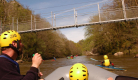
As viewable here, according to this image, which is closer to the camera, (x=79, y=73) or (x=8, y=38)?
(x=8, y=38)

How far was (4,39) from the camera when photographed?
4.56 ft

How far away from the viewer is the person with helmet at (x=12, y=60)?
1.18m

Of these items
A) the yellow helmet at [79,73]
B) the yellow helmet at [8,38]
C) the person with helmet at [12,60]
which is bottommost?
the yellow helmet at [79,73]

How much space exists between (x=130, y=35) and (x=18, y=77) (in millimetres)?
25887

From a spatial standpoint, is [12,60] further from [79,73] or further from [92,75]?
[92,75]

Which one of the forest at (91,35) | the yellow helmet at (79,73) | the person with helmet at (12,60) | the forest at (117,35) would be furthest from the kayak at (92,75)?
the forest at (117,35)

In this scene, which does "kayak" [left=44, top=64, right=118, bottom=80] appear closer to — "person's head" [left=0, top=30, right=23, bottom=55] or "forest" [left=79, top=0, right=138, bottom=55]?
"person's head" [left=0, top=30, right=23, bottom=55]

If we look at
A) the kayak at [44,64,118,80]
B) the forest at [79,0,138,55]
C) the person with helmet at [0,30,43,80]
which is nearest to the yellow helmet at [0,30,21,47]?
the person with helmet at [0,30,43,80]

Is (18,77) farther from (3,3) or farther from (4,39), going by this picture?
(3,3)

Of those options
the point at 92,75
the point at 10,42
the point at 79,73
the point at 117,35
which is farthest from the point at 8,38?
the point at 117,35

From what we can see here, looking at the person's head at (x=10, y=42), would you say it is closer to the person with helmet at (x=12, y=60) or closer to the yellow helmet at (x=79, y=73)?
the person with helmet at (x=12, y=60)

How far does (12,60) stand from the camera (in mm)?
1331

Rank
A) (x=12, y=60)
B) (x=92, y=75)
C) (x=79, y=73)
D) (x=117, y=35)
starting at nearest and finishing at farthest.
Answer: (x=12, y=60), (x=79, y=73), (x=92, y=75), (x=117, y=35)

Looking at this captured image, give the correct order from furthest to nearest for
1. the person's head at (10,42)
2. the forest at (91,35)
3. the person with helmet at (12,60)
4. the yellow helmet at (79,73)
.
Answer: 1. the forest at (91,35)
2. the yellow helmet at (79,73)
3. the person's head at (10,42)
4. the person with helmet at (12,60)
